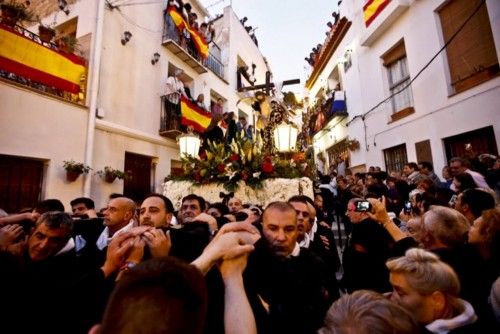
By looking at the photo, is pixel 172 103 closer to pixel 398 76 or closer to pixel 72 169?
pixel 72 169

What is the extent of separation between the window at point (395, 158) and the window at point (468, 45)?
2596 mm

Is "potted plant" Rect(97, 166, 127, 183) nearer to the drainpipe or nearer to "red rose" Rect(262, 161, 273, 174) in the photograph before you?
the drainpipe

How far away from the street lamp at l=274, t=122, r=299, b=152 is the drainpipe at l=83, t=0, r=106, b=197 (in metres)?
5.31

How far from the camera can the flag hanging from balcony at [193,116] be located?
10.3 meters

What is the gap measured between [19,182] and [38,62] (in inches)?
111

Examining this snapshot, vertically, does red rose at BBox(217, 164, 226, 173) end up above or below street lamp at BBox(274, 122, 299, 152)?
below

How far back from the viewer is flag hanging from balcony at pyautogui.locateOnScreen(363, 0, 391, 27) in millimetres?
9613

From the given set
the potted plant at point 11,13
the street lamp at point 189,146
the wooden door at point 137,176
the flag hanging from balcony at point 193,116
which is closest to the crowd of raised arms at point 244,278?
the street lamp at point 189,146

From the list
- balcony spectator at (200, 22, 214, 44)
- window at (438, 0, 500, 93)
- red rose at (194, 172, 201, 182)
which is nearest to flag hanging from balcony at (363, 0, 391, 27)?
window at (438, 0, 500, 93)

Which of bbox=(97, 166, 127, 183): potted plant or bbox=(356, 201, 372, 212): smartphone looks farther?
bbox=(97, 166, 127, 183): potted plant

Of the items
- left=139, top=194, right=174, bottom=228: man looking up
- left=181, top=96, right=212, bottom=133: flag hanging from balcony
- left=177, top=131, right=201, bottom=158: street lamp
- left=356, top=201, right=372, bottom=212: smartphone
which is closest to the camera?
left=356, top=201, right=372, bottom=212: smartphone

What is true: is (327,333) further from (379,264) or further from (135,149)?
(135,149)

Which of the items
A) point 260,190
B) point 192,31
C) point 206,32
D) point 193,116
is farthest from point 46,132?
point 206,32

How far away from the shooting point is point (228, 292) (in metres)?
1.09
